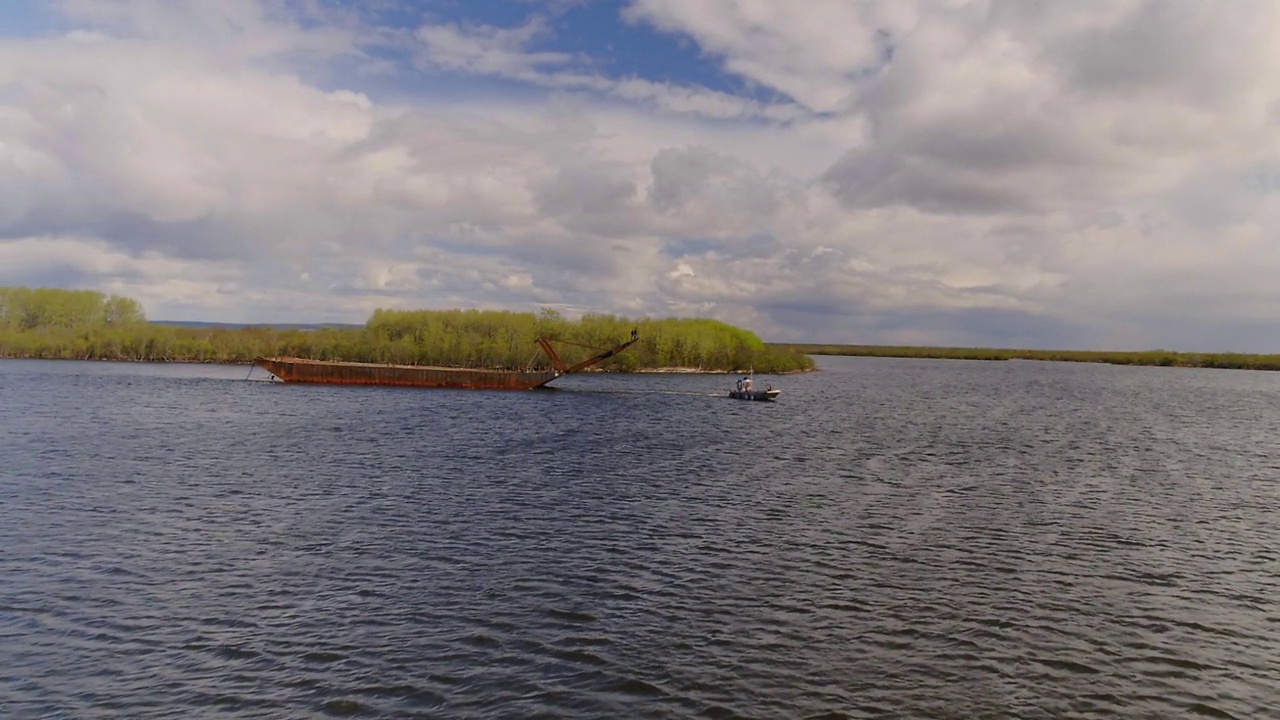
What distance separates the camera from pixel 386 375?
121 metres

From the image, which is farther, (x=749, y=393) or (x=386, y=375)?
(x=386, y=375)

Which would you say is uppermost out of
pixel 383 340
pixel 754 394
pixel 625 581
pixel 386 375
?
pixel 383 340

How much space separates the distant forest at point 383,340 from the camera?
16262 centimetres

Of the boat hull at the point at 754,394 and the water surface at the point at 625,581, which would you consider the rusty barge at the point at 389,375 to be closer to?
the boat hull at the point at 754,394

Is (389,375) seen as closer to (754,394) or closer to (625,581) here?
(754,394)

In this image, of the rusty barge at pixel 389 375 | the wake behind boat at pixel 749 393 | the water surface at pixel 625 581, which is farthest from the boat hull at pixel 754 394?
the water surface at pixel 625 581

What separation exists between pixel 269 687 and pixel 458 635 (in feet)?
14.1

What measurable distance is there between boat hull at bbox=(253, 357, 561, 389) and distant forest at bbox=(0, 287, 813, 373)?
36.1 meters

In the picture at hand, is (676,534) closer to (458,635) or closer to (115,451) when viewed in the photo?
(458,635)

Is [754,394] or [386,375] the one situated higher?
[386,375]

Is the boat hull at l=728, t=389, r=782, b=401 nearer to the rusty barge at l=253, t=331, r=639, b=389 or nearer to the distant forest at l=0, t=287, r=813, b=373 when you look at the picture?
the rusty barge at l=253, t=331, r=639, b=389

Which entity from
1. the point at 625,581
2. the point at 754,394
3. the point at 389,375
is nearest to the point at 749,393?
the point at 754,394

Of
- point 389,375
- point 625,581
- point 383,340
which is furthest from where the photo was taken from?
point 383,340

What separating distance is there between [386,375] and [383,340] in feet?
161
